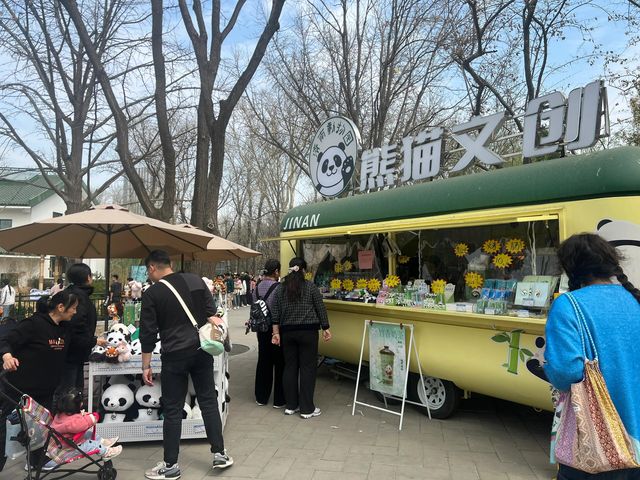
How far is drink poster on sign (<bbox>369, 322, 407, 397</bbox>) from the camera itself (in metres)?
5.53

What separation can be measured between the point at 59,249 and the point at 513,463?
604 centimetres

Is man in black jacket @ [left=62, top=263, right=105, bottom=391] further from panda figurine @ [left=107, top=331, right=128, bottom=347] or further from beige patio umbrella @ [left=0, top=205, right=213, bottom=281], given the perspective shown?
beige patio umbrella @ [left=0, top=205, right=213, bottom=281]

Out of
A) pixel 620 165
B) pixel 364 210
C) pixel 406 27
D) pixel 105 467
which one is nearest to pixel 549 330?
pixel 620 165

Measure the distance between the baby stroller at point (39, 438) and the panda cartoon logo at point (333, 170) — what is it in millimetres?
5581

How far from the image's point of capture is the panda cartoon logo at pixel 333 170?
829cm

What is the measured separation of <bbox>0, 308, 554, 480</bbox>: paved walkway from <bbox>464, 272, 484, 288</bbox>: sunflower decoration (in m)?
1.52

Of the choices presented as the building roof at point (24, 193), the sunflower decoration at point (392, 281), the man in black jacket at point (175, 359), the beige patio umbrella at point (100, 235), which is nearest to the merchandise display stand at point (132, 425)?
the man in black jacket at point (175, 359)

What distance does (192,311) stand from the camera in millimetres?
4047

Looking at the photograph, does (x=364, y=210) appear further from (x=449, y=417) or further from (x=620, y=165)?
(x=620, y=165)

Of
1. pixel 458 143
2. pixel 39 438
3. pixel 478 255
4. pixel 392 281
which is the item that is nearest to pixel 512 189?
pixel 478 255

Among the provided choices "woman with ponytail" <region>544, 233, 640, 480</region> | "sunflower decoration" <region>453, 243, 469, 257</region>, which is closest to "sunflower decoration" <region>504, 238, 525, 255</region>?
"sunflower decoration" <region>453, 243, 469, 257</region>

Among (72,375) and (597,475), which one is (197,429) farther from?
(597,475)

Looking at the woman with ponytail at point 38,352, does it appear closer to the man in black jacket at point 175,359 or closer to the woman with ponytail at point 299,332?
the man in black jacket at point 175,359

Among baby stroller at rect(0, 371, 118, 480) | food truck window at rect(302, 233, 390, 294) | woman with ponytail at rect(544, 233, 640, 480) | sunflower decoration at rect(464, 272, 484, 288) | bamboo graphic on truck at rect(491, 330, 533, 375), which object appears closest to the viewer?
woman with ponytail at rect(544, 233, 640, 480)
